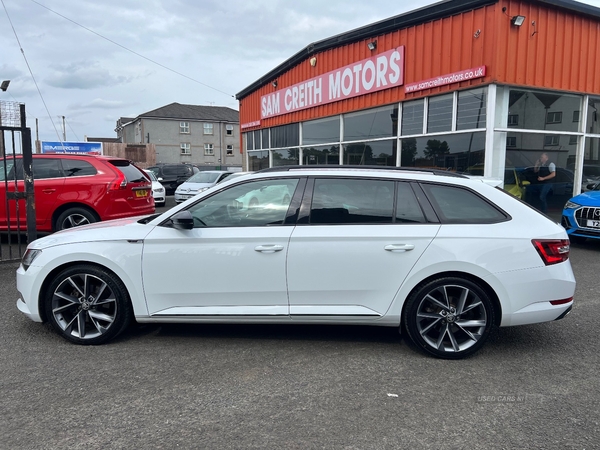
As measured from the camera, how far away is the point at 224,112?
57.9 meters

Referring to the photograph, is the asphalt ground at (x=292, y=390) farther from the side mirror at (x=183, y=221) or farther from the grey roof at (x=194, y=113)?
the grey roof at (x=194, y=113)

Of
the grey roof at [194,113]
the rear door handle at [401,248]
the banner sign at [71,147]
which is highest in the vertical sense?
the grey roof at [194,113]

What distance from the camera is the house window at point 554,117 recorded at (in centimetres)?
1020

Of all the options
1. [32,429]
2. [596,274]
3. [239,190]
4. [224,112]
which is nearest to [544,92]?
[596,274]

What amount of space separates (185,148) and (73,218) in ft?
155

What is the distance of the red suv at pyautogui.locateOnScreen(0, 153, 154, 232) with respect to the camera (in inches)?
319

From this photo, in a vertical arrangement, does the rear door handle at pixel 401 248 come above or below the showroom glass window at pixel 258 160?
below

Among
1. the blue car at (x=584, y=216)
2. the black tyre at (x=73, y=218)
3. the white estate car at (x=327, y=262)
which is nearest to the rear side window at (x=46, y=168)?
the black tyre at (x=73, y=218)

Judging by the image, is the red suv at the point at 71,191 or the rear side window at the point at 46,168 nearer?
the red suv at the point at 71,191

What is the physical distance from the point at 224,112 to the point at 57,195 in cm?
5191

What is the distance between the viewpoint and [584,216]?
819cm

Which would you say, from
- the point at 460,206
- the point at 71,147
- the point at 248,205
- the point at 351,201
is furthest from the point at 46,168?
the point at 71,147

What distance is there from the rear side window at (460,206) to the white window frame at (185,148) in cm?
5241

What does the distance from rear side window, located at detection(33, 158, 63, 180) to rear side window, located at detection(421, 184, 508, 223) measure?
700 cm
